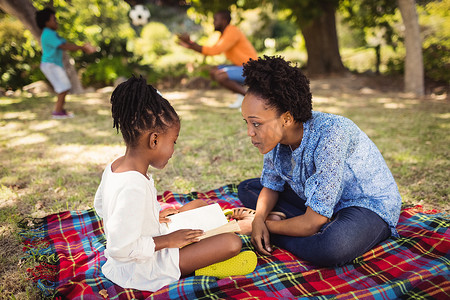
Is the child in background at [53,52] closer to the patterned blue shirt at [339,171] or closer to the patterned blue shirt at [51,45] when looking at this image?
the patterned blue shirt at [51,45]

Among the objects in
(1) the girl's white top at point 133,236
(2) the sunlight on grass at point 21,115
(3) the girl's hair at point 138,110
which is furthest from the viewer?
(2) the sunlight on grass at point 21,115

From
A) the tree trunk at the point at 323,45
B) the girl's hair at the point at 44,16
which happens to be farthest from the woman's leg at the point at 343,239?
the tree trunk at the point at 323,45

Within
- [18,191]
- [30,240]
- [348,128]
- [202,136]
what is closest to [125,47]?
[202,136]

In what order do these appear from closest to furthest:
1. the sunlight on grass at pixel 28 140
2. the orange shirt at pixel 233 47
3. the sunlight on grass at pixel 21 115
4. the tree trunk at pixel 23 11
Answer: the sunlight on grass at pixel 28 140 < the orange shirt at pixel 233 47 < the sunlight on grass at pixel 21 115 < the tree trunk at pixel 23 11

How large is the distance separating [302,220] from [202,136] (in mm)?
3106

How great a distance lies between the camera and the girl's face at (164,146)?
1795 millimetres

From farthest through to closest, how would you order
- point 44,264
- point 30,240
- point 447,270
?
point 30,240 < point 44,264 < point 447,270

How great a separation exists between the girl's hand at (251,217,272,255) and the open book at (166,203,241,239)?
25cm

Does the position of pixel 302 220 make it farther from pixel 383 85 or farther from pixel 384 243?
pixel 383 85

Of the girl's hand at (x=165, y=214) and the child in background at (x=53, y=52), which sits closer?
the girl's hand at (x=165, y=214)

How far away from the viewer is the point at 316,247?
199 cm

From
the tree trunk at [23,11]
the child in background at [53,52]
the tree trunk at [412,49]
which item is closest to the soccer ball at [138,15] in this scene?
the tree trunk at [23,11]

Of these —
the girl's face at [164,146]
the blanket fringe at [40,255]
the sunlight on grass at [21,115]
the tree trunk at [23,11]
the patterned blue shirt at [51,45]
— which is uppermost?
the tree trunk at [23,11]

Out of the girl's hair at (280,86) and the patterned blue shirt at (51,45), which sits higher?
the patterned blue shirt at (51,45)
